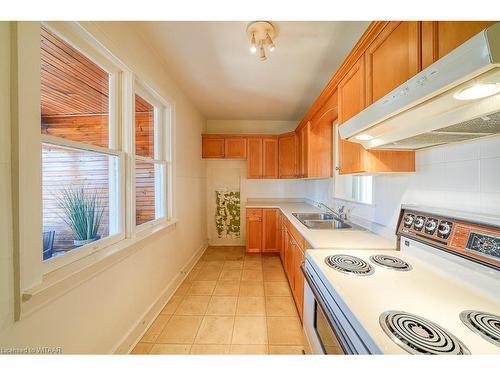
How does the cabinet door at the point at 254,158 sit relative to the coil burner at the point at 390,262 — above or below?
above

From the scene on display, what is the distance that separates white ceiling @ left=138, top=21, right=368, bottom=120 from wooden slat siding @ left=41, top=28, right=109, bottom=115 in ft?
1.96

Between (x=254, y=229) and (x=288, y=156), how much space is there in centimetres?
155

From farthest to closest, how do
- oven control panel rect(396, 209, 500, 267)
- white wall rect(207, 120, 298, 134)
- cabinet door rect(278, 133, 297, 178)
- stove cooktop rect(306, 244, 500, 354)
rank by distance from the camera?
white wall rect(207, 120, 298, 134)
cabinet door rect(278, 133, 297, 178)
oven control panel rect(396, 209, 500, 267)
stove cooktop rect(306, 244, 500, 354)

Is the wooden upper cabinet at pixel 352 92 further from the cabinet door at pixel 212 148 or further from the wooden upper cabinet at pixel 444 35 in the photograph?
the cabinet door at pixel 212 148

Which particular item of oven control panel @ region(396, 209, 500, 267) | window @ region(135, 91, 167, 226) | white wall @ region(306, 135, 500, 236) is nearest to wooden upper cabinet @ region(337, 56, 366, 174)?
white wall @ region(306, 135, 500, 236)

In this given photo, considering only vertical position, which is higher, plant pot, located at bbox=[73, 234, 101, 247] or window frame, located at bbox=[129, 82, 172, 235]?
window frame, located at bbox=[129, 82, 172, 235]

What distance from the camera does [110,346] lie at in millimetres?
1351

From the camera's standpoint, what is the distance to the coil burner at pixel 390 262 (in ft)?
3.43

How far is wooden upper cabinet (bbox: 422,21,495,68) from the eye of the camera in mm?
653

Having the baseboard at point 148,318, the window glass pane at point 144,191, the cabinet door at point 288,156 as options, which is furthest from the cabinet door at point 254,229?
the window glass pane at point 144,191

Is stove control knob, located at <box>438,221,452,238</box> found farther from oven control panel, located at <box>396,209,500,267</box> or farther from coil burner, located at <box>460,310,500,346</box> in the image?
coil burner, located at <box>460,310,500,346</box>

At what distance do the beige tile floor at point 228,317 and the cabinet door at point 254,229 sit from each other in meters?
0.71

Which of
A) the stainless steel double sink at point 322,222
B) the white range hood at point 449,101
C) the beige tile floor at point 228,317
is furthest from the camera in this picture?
the stainless steel double sink at point 322,222
